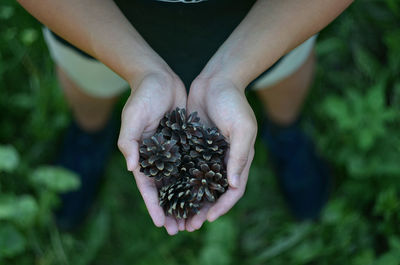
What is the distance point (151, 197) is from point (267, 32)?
68 centimetres

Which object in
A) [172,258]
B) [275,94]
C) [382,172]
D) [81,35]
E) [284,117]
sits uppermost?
[81,35]

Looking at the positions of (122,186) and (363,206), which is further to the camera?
(122,186)

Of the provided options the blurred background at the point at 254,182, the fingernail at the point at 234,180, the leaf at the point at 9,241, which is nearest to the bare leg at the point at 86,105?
the blurred background at the point at 254,182

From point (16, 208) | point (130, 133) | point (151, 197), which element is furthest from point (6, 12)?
point (151, 197)

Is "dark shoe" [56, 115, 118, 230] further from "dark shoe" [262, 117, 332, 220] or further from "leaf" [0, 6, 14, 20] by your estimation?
"dark shoe" [262, 117, 332, 220]

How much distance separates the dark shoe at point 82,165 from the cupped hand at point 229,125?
129cm

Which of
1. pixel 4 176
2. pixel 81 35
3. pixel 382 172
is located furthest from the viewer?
pixel 4 176

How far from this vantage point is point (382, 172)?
2.47 meters

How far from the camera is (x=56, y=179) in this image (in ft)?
8.09

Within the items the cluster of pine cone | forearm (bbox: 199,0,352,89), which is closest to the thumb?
the cluster of pine cone

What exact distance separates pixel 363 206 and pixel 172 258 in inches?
45.4

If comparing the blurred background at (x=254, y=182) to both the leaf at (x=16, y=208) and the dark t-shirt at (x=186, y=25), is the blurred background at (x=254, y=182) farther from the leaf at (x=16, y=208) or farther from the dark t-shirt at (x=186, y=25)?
the dark t-shirt at (x=186, y=25)

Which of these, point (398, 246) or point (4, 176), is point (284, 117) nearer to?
point (398, 246)

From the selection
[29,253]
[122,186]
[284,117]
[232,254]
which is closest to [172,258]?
[232,254]
